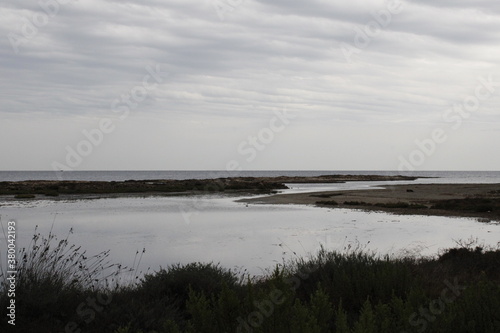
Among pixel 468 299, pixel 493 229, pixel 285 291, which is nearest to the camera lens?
pixel 285 291

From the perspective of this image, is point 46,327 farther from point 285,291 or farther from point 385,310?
point 385,310

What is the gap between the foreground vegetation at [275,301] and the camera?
4590 mm

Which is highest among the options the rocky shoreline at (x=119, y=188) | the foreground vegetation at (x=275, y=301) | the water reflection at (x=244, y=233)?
the rocky shoreline at (x=119, y=188)

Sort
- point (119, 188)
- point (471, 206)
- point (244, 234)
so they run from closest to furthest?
point (244, 234), point (471, 206), point (119, 188)

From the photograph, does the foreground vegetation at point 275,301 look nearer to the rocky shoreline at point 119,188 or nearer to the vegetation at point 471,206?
the vegetation at point 471,206

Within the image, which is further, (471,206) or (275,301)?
(471,206)

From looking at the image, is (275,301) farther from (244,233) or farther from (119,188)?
(119,188)

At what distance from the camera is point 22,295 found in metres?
6.89

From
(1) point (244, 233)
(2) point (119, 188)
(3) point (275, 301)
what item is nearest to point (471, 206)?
(1) point (244, 233)

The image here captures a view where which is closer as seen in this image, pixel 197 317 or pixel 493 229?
pixel 197 317

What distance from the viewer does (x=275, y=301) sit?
177 inches

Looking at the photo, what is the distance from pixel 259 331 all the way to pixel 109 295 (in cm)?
363

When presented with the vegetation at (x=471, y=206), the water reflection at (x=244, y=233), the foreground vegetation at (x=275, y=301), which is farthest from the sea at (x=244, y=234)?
the vegetation at (x=471, y=206)

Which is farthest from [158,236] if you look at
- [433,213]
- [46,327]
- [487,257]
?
[433,213]
